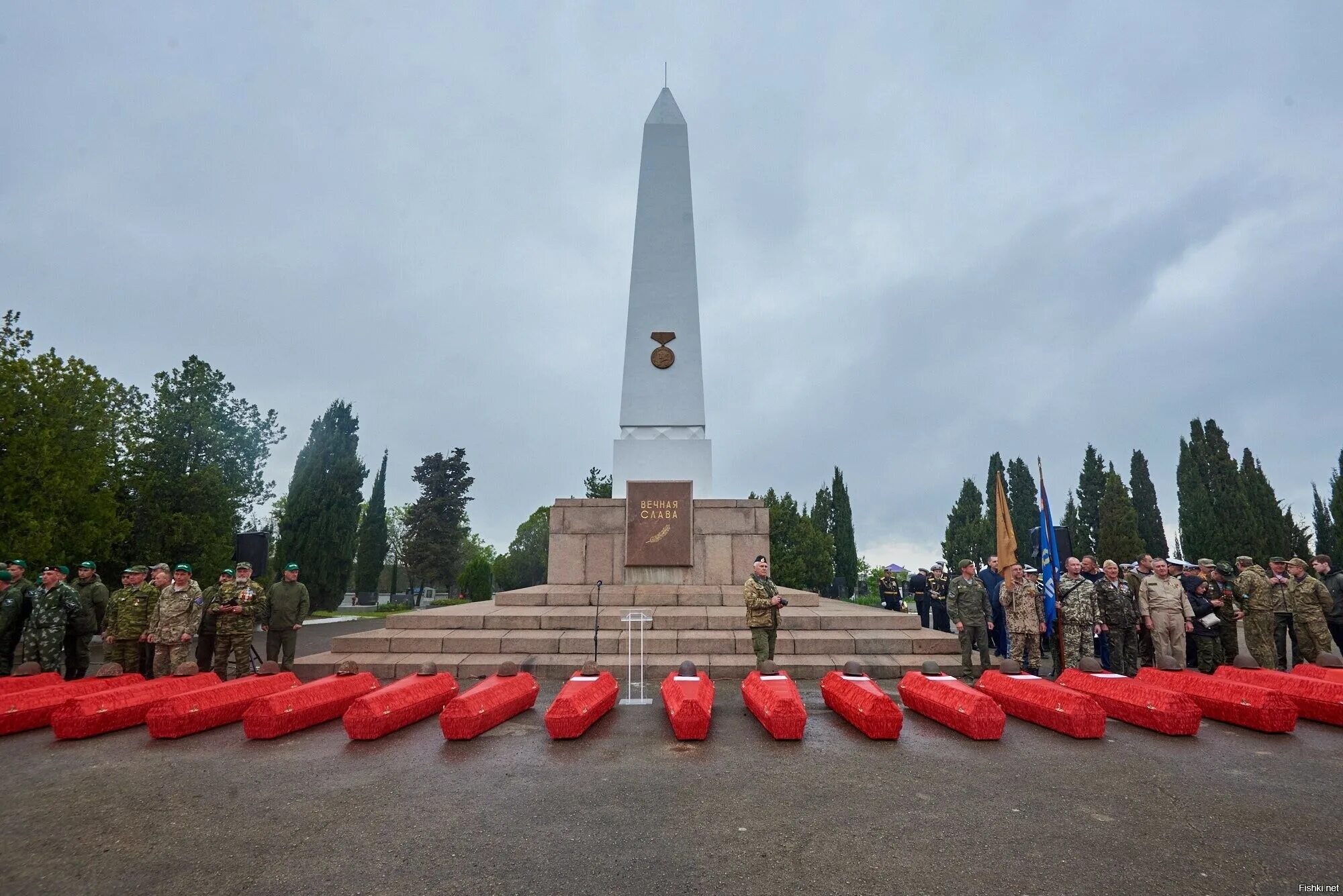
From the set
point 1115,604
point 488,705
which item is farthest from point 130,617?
point 1115,604

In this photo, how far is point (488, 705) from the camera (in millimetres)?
5953

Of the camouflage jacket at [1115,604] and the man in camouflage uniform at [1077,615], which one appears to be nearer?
the man in camouflage uniform at [1077,615]

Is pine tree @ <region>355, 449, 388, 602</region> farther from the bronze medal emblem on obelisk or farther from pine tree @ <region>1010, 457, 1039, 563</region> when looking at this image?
pine tree @ <region>1010, 457, 1039, 563</region>

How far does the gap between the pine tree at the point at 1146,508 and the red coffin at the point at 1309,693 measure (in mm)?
40107

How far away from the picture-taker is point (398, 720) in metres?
5.98

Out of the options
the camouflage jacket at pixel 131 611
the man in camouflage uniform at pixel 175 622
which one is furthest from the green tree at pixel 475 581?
the man in camouflage uniform at pixel 175 622

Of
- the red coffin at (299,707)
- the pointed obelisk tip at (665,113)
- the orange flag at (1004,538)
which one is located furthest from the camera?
the pointed obelisk tip at (665,113)

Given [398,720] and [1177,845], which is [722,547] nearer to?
[398,720]

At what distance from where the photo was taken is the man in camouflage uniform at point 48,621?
827 centimetres

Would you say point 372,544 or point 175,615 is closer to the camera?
point 175,615

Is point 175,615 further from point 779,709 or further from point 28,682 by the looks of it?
point 779,709

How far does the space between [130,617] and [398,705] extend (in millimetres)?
5010

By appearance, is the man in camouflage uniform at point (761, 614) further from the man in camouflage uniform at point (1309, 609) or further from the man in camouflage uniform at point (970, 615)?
the man in camouflage uniform at point (1309, 609)

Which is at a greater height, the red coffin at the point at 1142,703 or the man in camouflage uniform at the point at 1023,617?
the man in camouflage uniform at the point at 1023,617
